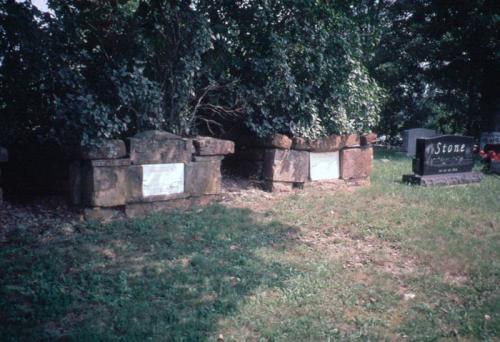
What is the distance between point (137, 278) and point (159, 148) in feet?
8.25

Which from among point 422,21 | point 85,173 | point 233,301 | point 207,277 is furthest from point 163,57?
point 422,21

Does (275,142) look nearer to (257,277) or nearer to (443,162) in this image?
(257,277)

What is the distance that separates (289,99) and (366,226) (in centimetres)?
297

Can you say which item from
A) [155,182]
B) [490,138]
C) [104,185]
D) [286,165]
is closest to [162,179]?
[155,182]

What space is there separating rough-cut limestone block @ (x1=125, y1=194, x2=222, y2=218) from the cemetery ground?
0.87ft

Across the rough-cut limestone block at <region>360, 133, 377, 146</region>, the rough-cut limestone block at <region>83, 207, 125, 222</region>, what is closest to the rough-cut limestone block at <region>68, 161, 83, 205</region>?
the rough-cut limestone block at <region>83, 207, 125, 222</region>

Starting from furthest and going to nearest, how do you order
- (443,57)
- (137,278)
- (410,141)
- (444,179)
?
(410,141) < (443,57) < (444,179) < (137,278)

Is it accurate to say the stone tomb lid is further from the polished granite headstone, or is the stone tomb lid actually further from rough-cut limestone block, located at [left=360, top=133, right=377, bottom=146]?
rough-cut limestone block, located at [left=360, top=133, right=377, bottom=146]

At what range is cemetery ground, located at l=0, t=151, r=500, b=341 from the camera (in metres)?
3.14

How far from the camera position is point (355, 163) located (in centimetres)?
868

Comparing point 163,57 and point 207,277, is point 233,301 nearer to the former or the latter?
point 207,277

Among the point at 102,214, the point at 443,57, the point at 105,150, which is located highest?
the point at 443,57

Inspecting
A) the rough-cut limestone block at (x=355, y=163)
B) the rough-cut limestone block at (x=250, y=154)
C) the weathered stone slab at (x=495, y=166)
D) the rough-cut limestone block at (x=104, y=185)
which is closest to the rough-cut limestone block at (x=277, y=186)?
the rough-cut limestone block at (x=250, y=154)

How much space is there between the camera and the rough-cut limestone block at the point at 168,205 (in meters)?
5.78
